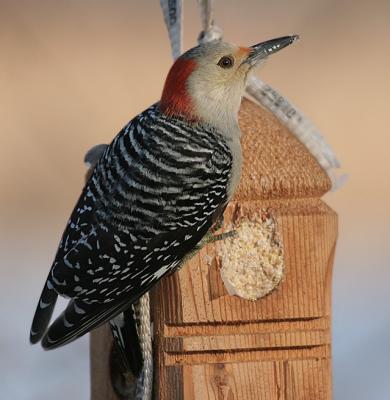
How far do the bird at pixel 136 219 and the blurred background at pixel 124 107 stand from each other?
1.54 meters

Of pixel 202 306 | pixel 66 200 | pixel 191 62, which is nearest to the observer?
pixel 202 306

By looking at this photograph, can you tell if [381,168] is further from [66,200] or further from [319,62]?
[66,200]

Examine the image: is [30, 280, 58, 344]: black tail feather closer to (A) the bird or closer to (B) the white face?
(A) the bird

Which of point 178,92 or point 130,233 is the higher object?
point 178,92

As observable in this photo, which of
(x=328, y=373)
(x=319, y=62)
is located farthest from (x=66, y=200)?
(x=328, y=373)

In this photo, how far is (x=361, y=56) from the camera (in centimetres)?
537

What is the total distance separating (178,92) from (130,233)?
1.69 ft

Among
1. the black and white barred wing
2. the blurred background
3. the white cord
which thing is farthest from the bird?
the blurred background

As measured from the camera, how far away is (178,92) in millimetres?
3457

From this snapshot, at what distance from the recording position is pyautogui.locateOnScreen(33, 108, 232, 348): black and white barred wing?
3258mm

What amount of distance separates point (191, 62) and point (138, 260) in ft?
2.17

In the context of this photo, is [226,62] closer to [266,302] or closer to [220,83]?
[220,83]

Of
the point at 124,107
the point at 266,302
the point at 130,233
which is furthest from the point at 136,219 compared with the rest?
the point at 124,107

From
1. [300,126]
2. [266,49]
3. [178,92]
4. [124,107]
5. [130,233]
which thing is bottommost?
[130,233]
